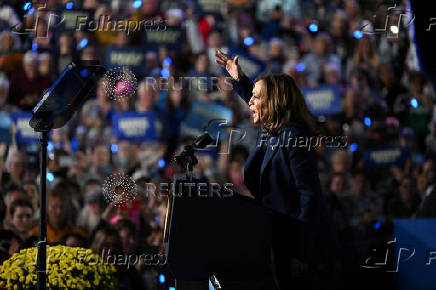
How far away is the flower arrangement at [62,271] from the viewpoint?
3.69 metres

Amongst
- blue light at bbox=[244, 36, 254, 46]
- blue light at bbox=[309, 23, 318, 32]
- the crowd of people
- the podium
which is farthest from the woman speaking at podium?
blue light at bbox=[309, 23, 318, 32]

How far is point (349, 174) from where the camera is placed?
6918mm

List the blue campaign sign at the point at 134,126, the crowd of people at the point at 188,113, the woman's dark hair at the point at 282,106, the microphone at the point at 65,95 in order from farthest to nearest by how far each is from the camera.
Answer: the blue campaign sign at the point at 134,126 → the crowd of people at the point at 188,113 → the woman's dark hair at the point at 282,106 → the microphone at the point at 65,95

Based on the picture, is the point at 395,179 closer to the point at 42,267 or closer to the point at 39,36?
the point at 39,36

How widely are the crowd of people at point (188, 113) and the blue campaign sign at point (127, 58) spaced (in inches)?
5.0

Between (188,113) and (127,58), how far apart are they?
82 centimetres

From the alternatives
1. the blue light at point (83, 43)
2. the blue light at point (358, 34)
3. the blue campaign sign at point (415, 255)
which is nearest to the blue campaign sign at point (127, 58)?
the blue light at point (83, 43)

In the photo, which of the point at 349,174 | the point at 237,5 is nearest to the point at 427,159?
the point at 349,174

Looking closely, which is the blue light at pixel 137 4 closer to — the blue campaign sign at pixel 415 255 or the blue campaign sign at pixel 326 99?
the blue campaign sign at pixel 326 99

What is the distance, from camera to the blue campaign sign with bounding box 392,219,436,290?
4.52 m

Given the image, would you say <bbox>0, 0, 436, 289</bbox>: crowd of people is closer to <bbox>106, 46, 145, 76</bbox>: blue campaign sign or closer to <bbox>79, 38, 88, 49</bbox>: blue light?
<bbox>79, 38, 88, 49</bbox>: blue light

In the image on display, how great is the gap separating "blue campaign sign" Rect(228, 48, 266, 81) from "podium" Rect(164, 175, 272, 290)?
162 inches

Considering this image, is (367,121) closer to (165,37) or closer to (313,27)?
(313,27)

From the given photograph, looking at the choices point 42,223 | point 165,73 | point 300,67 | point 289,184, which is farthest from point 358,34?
point 42,223
